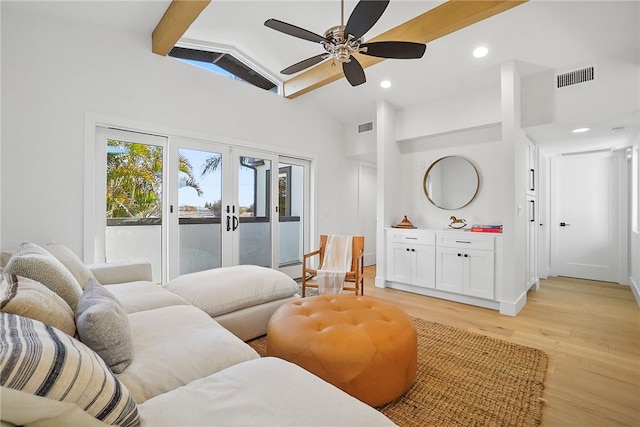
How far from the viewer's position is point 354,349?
1.55 metres

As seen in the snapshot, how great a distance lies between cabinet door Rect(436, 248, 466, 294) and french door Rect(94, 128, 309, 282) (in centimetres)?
217

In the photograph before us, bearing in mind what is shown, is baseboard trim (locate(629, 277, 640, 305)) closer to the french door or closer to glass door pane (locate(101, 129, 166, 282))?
the french door

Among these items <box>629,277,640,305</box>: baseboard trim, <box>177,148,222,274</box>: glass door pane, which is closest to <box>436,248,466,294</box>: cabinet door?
<box>629,277,640,305</box>: baseboard trim

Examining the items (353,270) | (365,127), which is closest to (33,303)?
(353,270)

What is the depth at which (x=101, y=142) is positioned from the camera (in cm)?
288

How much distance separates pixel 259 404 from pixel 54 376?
520mm

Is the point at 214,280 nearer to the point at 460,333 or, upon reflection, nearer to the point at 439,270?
the point at 460,333

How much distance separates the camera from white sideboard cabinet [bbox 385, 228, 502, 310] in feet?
11.0

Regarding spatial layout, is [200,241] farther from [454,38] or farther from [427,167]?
[454,38]

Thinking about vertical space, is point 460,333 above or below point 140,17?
below

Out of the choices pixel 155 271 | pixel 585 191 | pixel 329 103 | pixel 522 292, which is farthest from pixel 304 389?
pixel 585 191

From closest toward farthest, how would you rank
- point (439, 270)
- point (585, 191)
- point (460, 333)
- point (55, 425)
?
point (55, 425) → point (460, 333) → point (439, 270) → point (585, 191)

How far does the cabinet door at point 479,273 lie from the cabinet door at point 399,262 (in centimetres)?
74

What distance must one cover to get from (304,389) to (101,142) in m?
3.11
